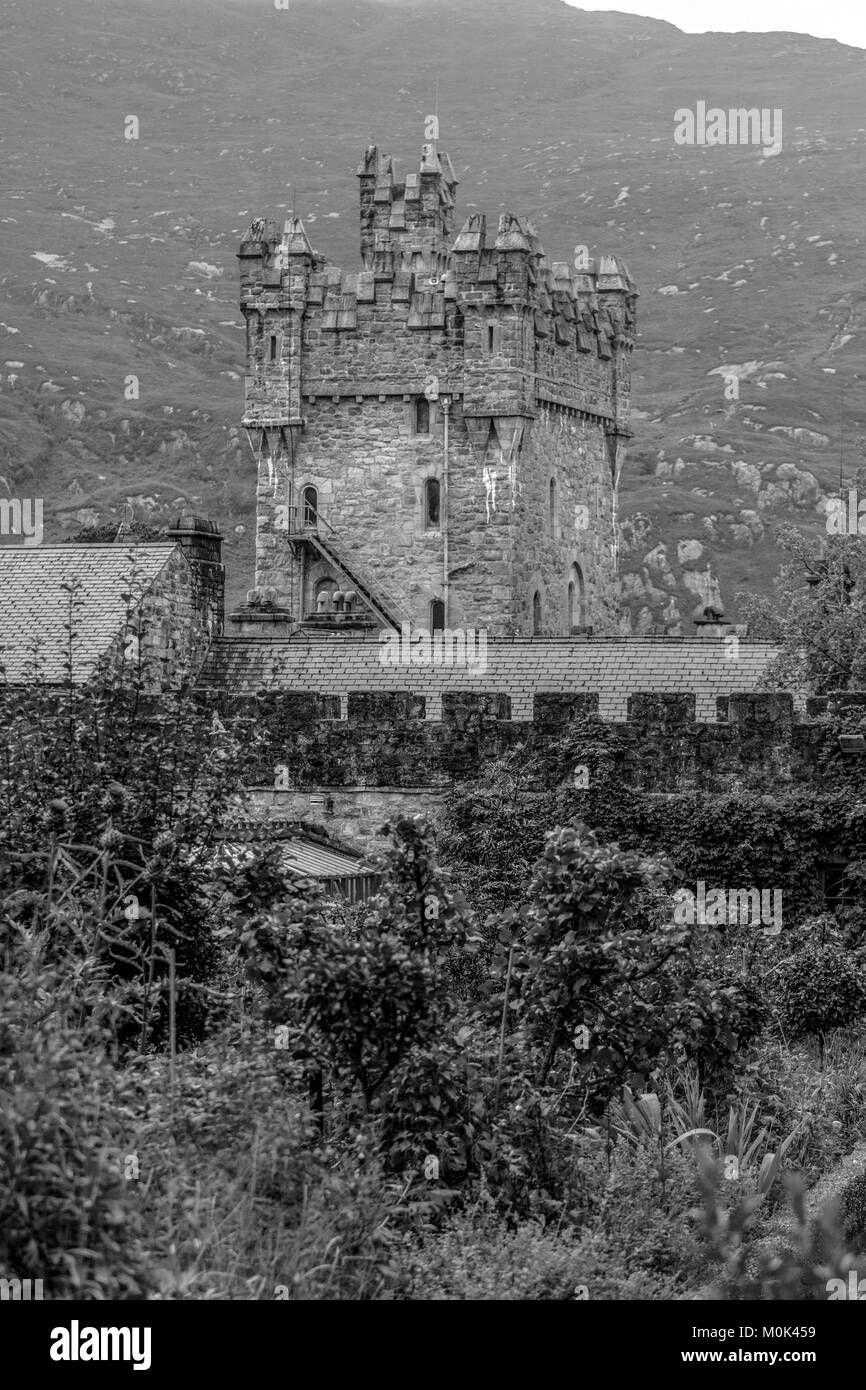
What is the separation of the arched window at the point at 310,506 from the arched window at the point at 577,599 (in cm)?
669

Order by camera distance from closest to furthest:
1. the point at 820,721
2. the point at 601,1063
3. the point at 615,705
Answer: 1. the point at 601,1063
2. the point at 820,721
3. the point at 615,705

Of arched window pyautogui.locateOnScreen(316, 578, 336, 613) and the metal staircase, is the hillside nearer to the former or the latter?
the metal staircase

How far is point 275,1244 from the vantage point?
12727mm

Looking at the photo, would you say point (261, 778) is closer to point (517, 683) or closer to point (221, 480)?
point (517, 683)

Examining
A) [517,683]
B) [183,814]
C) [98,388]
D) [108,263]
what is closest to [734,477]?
[98,388]

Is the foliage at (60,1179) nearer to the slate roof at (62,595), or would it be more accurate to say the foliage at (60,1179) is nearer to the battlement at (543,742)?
the battlement at (543,742)

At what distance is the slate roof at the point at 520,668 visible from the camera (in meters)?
34.7

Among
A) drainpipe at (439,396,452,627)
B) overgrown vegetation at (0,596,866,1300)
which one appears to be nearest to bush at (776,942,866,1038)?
overgrown vegetation at (0,596,866,1300)

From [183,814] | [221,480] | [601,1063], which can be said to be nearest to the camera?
[601,1063]

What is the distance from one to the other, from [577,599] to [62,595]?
24.3 meters

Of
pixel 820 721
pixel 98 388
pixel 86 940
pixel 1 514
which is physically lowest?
pixel 86 940
